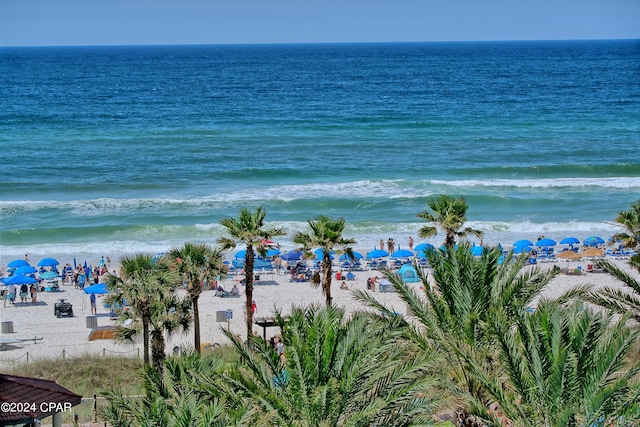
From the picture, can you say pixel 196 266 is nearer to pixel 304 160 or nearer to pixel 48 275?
pixel 48 275

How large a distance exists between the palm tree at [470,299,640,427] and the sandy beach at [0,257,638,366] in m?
12.1

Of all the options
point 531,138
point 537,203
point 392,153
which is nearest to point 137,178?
point 392,153

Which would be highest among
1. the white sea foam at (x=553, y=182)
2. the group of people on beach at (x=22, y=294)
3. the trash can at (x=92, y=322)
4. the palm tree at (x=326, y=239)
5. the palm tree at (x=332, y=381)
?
the white sea foam at (x=553, y=182)

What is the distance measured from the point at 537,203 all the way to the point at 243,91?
5971cm

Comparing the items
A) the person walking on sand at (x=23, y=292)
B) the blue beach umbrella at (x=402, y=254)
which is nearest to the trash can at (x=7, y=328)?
the person walking on sand at (x=23, y=292)

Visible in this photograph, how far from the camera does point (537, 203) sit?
46.2 meters

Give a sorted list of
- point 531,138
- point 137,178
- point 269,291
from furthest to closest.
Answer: point 531,138 < point 137,178 < point 269,291

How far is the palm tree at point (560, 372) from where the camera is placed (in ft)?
34.9

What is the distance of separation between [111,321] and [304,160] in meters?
30.1

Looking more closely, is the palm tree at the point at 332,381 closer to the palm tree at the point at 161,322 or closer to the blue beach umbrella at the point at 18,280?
the palm tree at the point at 161,322

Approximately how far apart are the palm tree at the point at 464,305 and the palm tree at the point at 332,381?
1.00m

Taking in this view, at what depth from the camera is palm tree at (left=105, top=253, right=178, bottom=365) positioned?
62.7 feet

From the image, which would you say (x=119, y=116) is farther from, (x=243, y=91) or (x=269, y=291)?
(x=269, y=291)

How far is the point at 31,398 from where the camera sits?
39.9 feet
